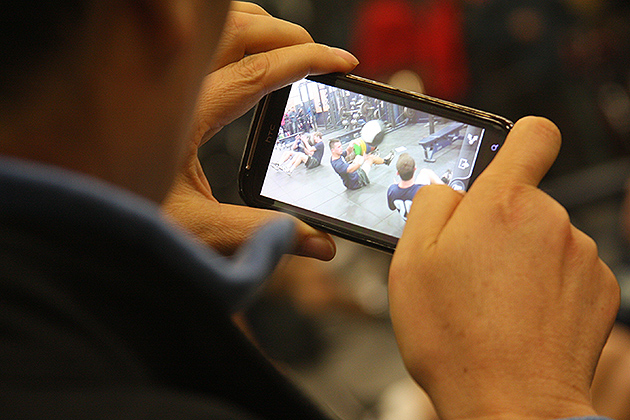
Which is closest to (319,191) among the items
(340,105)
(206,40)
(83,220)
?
(340,105)

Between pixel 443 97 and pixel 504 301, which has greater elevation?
pixel 504 301

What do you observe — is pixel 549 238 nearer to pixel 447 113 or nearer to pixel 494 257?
pixel 494 257

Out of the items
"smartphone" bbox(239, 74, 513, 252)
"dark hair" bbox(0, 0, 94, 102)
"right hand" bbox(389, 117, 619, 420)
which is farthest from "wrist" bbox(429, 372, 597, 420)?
"dark hair" bbox(0, 0, 94, 102)

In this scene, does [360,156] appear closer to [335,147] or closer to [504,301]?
[335,147]

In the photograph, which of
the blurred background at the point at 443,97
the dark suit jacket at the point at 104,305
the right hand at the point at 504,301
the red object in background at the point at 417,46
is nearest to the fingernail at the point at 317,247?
the right hand at the point at 504,301

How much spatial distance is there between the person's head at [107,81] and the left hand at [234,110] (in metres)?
0.36

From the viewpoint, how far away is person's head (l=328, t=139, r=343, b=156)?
0.87m

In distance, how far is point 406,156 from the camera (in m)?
0.84

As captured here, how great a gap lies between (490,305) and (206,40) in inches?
14.2

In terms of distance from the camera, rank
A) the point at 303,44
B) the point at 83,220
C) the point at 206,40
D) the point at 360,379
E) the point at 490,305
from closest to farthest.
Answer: the point at 83,220
the point at 206,40
the point at 490,305
the point at 303,44
the point at 360,379

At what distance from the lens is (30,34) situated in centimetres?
28

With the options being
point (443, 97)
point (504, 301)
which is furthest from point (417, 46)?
point (504, 301)

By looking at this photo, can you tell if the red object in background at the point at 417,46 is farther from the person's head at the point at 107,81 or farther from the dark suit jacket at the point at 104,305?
the dark suit jacket at the point at 104,305

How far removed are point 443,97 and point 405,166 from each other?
5.80 ft
